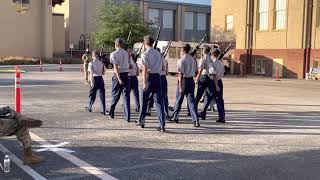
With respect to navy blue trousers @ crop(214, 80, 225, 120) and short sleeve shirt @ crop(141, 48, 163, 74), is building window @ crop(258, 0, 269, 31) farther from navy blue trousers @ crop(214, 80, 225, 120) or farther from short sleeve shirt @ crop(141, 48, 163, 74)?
short sleeve shirt @ crop(141, 48, 163, 74)

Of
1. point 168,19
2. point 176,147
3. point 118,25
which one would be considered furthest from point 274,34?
point 168,19

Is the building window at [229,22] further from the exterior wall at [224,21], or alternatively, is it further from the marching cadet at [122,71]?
the marching cadet at [122,71]

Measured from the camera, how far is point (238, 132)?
10375 millimetres

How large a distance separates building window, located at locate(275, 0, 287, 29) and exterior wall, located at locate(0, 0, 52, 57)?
30539 millimetres

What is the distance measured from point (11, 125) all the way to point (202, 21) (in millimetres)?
74067

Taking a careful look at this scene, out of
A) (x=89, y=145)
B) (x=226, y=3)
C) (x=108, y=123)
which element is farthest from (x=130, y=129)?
(x=226, y=3)

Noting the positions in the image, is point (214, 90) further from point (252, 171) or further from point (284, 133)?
point (252, 171)

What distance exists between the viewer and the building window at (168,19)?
75.1 metres

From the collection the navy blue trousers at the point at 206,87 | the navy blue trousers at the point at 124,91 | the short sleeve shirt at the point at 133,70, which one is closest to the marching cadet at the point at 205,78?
the navy blue trousers at the point at 206,87

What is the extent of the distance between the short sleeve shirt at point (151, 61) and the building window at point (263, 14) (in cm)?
2806

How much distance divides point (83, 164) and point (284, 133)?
15.5 feet

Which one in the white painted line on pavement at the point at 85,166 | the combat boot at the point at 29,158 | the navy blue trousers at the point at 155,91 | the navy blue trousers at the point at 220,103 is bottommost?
the white painted line on pavement at the point at 85,166

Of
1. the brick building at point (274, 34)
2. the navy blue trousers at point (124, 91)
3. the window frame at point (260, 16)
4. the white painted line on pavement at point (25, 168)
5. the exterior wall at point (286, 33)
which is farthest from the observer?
the window frame at point (260, 16)

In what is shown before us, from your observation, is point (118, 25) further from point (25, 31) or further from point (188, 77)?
point (188, 77)
